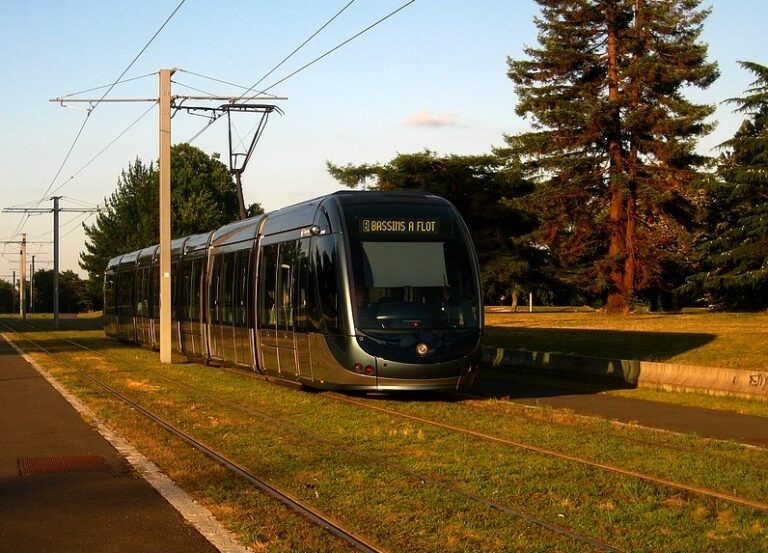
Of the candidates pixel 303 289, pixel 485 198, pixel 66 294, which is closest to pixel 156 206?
pixel 485 198

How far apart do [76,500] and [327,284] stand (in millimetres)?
8468

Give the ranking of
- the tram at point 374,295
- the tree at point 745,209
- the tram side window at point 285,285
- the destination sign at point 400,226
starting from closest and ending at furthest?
the tram at point 374,295
the destination sign at point 400,226
the tram side window at point 285,285
the tree at point 745,209

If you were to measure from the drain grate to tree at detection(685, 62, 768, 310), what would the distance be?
41234 millimetres

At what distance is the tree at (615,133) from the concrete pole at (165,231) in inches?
1085

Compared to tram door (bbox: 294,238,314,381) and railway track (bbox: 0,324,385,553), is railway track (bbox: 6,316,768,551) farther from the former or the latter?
railway track (bbox: 0,324,385,553)

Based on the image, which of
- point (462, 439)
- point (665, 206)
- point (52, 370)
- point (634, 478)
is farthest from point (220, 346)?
point (665, 206)

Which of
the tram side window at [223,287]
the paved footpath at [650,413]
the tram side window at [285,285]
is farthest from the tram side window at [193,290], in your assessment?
the paved footpath at [650,413]

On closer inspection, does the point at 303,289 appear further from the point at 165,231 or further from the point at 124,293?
the point at 124,293

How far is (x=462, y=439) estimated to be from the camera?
13047mm

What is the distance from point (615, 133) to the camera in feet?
176

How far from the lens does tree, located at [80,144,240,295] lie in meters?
97.2

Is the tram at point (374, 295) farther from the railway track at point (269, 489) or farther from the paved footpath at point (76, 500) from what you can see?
the paved footpath at point (76, 500)

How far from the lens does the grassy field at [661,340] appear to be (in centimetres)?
2564

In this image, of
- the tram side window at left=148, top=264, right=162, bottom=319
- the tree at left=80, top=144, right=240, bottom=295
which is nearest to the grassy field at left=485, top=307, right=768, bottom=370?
the tram side window at left=148, top=264, right=162, bottom=319
